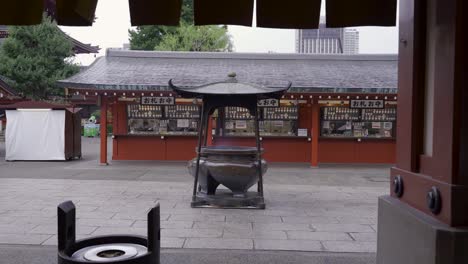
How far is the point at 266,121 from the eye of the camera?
16.1m

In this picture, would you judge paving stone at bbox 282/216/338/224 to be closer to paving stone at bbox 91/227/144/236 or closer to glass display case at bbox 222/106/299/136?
paving stone at bbox 91/227/144/236

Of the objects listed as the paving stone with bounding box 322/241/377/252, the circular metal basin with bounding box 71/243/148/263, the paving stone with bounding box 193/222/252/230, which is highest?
the circular metal basin with bounding box 71/243/148/263

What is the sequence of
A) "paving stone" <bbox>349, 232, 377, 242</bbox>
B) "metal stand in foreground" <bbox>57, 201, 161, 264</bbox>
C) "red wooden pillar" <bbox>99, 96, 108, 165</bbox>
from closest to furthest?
"metal stand in foreground" <bbox>57, 201, 161, 264</bbox> → "paving stone" <bbox>349, 232, 377, 242</bbox> → "red wooden pillar" <bbox>99, 96, 108, 165</bbox>

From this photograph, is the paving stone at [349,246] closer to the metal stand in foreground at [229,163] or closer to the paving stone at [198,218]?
the paving stone at [198,218]

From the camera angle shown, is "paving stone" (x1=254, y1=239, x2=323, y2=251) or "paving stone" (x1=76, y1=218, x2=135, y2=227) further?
"paving stone" (x1=76, y1=218, x2=135, y2=227)

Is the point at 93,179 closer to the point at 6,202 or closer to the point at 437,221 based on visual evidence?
the point at 6,202

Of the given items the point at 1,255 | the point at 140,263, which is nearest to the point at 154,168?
the point at 1,255

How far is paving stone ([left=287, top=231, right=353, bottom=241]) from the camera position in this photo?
6215 mm

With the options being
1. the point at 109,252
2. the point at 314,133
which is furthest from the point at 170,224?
the point at 314,133

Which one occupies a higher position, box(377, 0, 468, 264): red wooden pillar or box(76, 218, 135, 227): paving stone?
box(377, 0, 468, 264): red wooden pillar

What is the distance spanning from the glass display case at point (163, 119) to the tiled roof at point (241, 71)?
3.50 ft

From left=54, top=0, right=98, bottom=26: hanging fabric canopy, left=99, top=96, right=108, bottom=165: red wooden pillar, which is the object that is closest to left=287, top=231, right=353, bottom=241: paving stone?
left=54, top=0, right=98, bottom=26: hanging fabric canopy

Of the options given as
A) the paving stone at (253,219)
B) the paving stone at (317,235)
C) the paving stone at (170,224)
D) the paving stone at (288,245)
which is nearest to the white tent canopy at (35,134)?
the paving stone at (170,224)

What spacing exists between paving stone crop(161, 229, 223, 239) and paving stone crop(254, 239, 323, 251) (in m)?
0.67
